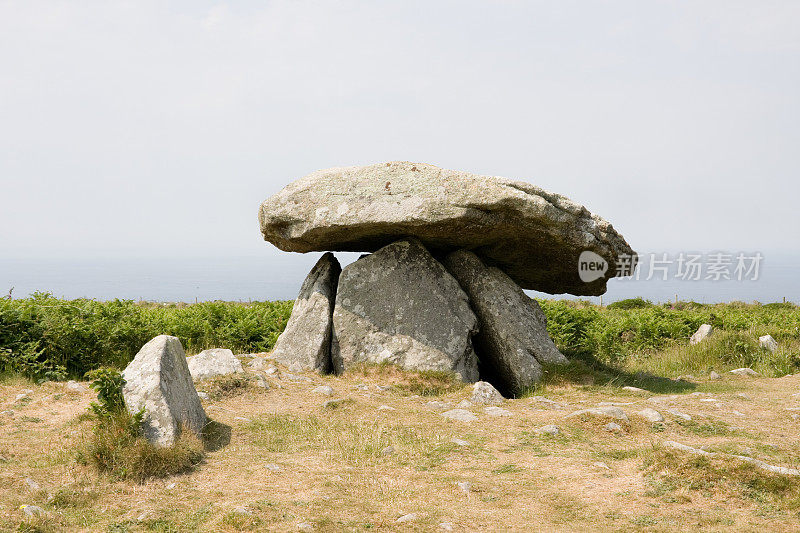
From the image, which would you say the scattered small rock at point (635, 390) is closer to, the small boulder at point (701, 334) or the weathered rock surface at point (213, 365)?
the small boulder at point (701, 334)

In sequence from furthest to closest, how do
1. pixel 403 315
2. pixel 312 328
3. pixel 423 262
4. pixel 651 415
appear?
pixel 423 262 → pixel 312 328 → pixel 403 315 → pixel 651 415

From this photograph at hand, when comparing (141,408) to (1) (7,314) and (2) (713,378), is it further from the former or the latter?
(2) (713,378)

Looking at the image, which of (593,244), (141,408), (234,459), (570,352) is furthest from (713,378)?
(141,408)

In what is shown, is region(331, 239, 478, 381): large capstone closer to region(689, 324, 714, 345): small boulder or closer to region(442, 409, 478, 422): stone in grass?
region(442, 409, 478, 422): stone in grass

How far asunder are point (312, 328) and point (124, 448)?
6.13 m

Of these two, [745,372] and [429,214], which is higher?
[429,214]

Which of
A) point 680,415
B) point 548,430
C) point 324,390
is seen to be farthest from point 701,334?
point 324,390

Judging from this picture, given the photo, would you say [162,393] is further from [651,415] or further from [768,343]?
[768,343]

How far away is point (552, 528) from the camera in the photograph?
587cm

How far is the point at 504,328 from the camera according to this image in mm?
13375

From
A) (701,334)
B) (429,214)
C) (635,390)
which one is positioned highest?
(429,214)

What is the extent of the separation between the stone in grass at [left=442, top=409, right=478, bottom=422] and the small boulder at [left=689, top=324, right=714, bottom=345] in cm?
1118

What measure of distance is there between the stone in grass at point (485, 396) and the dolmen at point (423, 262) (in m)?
1.19

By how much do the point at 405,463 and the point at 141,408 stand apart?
10.5ft
